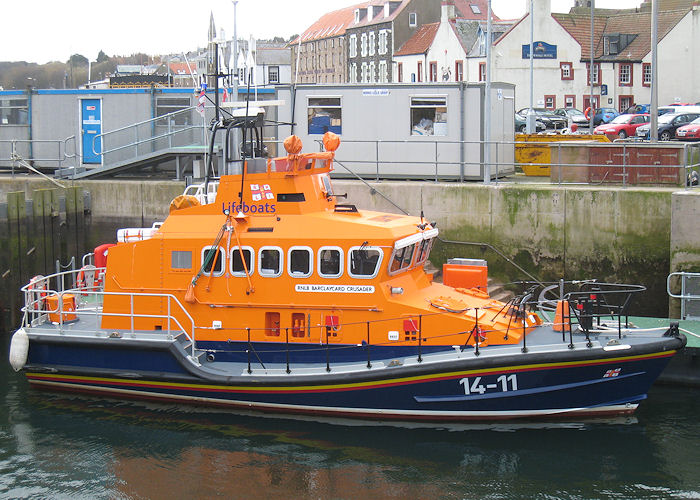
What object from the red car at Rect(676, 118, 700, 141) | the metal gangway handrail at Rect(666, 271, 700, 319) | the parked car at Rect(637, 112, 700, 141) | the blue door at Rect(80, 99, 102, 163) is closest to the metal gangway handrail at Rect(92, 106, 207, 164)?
the blue door at Rect(80, 99, 102, 163)

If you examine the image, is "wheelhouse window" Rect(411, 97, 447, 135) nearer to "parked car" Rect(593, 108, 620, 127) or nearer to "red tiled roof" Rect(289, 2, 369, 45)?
"parked car" Rect(593, 108, 620, 127)

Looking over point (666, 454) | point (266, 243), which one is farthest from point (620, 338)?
point (266, 243)

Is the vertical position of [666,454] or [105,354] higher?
[105,354]

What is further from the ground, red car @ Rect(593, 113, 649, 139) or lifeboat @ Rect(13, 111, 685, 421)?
red car @ Rect(593, 113, 649, 139)

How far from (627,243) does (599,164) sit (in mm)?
2221

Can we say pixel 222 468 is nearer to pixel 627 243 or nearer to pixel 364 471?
pixel 364 471

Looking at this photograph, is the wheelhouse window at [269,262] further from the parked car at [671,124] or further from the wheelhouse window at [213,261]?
the parked car at [671,124]

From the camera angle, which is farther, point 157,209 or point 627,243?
point 157,209

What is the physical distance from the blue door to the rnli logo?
10110mm

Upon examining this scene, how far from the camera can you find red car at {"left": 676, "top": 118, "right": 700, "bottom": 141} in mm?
29141

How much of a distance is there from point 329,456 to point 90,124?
1312 centimetres

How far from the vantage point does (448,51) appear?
48.1 metres

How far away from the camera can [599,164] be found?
1557 centimetres

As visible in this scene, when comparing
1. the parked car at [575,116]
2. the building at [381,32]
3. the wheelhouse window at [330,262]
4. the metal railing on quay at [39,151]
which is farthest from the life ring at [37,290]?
the building at [381,32]
